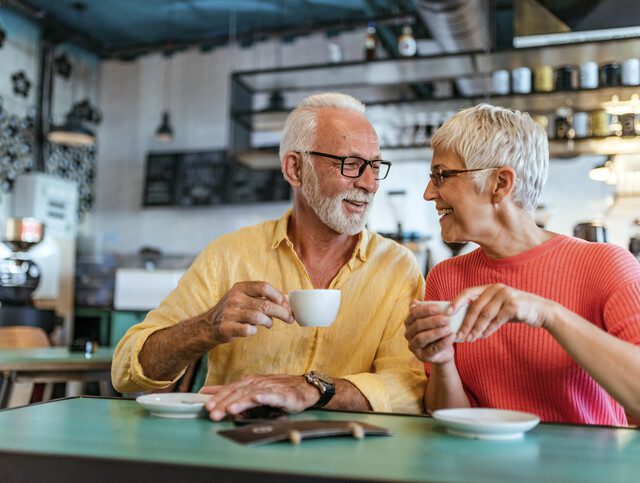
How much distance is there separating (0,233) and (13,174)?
69cm

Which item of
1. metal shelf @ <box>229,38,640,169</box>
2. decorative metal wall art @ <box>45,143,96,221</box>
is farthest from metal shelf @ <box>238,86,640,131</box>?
decorative metal wall art @ <box>45,143,96,221</box>

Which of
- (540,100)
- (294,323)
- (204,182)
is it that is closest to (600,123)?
(540,100)

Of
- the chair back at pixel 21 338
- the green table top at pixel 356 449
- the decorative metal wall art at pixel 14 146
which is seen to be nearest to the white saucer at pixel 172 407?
the green table top at pixel 356 449

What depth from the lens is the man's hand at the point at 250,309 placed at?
1.56 metres

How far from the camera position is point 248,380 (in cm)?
147

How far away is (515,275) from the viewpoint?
180 cm

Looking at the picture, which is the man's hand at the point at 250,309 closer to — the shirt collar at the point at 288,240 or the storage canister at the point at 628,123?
the shirt collar at the point at 288,240

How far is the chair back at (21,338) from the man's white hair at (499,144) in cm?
317

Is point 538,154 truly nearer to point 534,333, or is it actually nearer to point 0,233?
point 534,333

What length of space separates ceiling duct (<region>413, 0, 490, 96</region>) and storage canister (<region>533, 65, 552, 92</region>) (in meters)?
0.42

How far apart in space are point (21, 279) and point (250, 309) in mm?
4466

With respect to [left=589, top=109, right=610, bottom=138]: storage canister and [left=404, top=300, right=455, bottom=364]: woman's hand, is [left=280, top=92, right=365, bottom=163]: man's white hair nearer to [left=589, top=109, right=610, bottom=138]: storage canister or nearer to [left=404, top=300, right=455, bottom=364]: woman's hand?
[left=404, top=300, right=455, bottom=364]: woman's hand

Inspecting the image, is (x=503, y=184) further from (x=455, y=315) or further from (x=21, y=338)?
(x=21, y=338)

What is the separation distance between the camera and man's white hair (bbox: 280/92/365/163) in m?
2.26
